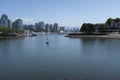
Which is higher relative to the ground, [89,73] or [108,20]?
[108,20]

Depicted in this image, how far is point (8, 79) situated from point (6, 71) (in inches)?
114

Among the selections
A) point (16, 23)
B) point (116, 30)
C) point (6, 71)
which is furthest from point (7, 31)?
point (16, 23)

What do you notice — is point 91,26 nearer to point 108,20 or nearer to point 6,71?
point 108,20

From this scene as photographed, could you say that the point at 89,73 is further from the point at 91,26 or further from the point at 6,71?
the point at 91,26

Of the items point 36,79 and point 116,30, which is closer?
point 36,79

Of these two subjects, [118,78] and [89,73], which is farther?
[89,73]

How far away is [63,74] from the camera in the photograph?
53.5 ft

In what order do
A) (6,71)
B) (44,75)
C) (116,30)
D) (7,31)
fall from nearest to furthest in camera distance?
(44,75)
(6,71)
(7,31)
(116,30)

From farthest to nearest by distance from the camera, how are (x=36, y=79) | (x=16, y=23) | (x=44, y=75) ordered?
1. (x=16, y=23)
2. (x=44, y=75)
3. (x=36, y=79)

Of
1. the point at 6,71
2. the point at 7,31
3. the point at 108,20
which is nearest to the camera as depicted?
the point at 6,71

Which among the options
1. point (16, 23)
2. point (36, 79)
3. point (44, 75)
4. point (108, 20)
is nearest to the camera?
point (36, 79)

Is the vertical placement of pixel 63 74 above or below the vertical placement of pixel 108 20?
below

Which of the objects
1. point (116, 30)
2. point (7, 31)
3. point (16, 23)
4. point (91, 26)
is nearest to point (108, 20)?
point (116, 30)

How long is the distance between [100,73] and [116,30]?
9415 centimetres
